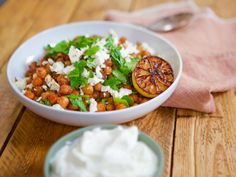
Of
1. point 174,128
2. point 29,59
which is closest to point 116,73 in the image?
point 174,128

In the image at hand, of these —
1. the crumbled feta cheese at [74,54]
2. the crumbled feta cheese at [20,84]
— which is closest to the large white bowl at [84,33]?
the crumbled feta cheese at [20,84]

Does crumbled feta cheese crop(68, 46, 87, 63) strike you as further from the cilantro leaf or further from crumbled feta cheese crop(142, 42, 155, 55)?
crumbled feta cheese crop(142, 42, 155, 55)

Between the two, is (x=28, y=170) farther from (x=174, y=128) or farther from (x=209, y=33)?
(x=209, y=33)

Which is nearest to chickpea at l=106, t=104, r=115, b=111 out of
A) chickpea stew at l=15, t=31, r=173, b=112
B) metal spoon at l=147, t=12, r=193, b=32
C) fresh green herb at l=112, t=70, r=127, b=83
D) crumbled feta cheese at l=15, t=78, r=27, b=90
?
chickpea stew at l=15, t=31, r=173, b=112

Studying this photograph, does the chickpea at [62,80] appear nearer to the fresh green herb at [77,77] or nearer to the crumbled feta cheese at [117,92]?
the fresh green herb at [77,77]

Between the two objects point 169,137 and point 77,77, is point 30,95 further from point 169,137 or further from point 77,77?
point 169,137
